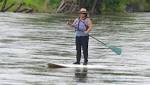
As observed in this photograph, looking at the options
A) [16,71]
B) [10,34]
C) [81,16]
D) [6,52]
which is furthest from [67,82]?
[10,34]

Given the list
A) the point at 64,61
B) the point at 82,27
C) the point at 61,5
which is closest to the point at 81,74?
the point at 82,27

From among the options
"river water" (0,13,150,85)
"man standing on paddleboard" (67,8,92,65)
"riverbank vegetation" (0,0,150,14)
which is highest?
"man standing on paddleboard" (67,8,92,65)

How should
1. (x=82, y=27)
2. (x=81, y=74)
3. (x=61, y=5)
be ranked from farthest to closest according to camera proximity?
(x=61, y=5) < (x=82, y=27) < (x=81, y=74)

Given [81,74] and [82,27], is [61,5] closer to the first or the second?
[82,27]

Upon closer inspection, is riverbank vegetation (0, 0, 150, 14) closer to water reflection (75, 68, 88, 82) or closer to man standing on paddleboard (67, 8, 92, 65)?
man standing on paddleboard (67, 8, 92, 65)

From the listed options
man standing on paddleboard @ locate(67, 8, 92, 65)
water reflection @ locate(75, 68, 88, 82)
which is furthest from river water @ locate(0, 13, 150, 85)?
man standing on paddleboard @ locate(67, 8, 92, 65)

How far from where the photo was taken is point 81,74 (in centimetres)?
2341

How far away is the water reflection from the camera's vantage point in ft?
A: 71.9

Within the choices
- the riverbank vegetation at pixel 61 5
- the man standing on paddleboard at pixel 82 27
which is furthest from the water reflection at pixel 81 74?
the riverbank vegetation at pixel 61 5

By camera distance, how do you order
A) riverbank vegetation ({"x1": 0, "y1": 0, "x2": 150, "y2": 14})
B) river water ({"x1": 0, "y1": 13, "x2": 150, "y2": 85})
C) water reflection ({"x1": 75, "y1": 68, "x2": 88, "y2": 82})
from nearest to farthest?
river water ({"x1": 0, "y1": 13, "x2": 150, "y2": 85}) < water reflection ({"x1": 75, "y1": 68, "x2": 88, "y2": 82}) < riverbank vegetation ({"x1": 0, "y1": 0, "x2": 150, "y2": 14})

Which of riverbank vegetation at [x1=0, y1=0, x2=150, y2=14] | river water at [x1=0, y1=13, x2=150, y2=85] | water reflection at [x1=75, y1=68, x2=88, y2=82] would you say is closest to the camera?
river water at [x1=0, y1=13, x2=150, y2=85]

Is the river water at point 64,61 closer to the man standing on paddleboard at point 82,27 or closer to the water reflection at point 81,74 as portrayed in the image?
the water reflection at point 81,74

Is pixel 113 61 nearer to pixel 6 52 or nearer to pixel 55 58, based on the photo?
pixel 55 58

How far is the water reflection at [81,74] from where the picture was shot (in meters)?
21.9
